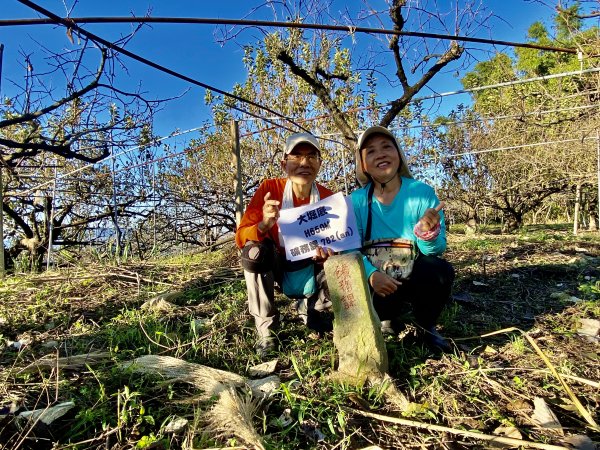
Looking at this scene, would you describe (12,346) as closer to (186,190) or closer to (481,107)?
(186,190)

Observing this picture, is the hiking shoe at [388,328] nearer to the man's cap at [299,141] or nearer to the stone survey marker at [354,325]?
the stone survey marker at [354,325]

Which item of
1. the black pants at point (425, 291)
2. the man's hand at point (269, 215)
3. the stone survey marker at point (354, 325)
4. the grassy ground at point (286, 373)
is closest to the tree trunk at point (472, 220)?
the grassy ground at point (286, 373)

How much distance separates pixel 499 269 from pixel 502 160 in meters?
8.73

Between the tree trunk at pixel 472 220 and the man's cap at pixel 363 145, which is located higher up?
the man's cap at pixel 363 145

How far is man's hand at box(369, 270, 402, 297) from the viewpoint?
6.89ft

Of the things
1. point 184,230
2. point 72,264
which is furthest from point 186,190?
point 72,264

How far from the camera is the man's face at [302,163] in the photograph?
97.0 inches

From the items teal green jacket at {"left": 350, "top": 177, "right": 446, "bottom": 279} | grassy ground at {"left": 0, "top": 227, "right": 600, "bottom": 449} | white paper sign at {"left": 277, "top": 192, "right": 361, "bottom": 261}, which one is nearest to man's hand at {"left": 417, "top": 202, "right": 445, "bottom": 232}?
teal green jacket at {"left": 350, "top": 177, "right": 446, "bottom": 279}

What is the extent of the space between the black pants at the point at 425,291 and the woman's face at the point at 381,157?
54 cm

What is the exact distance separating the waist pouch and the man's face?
0.58 m

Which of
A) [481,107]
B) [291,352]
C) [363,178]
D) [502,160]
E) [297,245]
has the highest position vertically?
[481,107]

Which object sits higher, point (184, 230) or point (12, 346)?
point (184, 230)

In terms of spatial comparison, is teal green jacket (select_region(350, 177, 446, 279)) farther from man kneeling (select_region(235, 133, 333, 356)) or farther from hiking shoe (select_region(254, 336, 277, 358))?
hiking shoe (select_region(254, 336, 277, 358))

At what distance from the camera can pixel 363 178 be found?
8.46 feet
